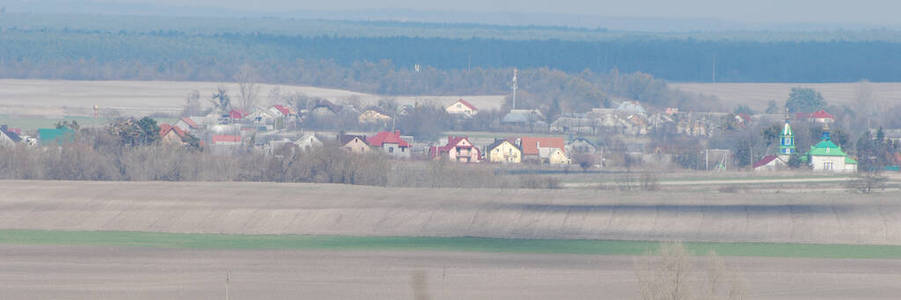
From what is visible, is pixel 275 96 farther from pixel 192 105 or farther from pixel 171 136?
pixel 171 136

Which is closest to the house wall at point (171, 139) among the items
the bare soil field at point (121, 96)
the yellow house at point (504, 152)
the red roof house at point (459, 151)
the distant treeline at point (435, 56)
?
the red roof house at point (459, 151)

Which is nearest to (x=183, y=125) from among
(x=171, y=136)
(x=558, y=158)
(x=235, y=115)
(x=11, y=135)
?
(x=235, y=115)

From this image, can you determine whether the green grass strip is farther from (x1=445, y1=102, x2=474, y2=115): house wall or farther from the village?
(x1=445, y1=102, x2=474, y2=115): house wall

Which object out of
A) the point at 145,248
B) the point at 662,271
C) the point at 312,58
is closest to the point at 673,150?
the point at 145,248

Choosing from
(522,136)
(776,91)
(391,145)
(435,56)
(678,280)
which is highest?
(435,56)

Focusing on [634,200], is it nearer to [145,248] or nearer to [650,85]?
[145,248]

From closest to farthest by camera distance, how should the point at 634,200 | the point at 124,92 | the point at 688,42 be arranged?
the point at 634,200 → the point at 124,92 → the point at 688,42
